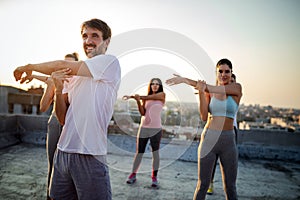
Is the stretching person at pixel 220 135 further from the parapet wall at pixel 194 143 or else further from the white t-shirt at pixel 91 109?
the parapet wall at pixel 194 143

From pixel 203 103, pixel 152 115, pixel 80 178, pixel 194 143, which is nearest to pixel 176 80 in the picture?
pixel 203 103

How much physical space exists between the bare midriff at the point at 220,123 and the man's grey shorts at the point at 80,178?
1.32 metres

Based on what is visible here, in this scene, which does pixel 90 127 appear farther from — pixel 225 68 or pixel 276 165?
pixel 276 165

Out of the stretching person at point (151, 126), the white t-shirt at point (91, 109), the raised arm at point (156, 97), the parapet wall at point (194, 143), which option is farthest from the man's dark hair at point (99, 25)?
the parapet wall at point (194, 143)

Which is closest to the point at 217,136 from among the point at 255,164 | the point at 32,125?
the point at 255,164

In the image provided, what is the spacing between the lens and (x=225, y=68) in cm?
253

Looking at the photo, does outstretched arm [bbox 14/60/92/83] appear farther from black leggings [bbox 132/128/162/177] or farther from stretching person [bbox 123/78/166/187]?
black leggings [bbox 132/128/162/177]

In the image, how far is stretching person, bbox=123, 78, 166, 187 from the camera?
12.0 feet

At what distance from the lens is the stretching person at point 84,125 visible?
4.36 feet

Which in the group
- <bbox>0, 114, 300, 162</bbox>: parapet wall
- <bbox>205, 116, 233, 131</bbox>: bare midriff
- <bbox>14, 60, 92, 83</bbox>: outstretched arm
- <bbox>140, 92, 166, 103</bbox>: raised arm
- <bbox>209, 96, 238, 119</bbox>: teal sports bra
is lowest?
<bbox>0, 114, 300, 162</bbox>: parapet wall

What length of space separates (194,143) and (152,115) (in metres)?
2.21

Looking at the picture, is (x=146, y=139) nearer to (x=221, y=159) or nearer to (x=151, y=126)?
(x=151, y=126)

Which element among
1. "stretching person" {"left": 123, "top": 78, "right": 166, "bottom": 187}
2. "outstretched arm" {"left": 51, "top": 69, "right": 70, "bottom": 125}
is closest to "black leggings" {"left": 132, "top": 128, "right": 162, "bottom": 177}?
"stretching person" {"left": 123, "top": 78, "right": 166, "bottom": 187}

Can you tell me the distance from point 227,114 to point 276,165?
349cm
